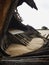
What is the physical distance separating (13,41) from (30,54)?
3211mm

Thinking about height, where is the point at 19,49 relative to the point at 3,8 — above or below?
below

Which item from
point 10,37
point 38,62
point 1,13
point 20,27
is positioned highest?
point 1,13

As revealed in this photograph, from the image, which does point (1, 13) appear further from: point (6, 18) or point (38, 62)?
point (38, 62)

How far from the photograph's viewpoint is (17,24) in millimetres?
10344

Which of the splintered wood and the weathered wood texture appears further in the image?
the splintered wood

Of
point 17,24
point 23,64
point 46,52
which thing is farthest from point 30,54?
point 17,24

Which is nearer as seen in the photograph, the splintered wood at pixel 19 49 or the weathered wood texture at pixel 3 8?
the weathered wood texture at pixel 3 8

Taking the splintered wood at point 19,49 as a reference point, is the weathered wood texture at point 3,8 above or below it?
above

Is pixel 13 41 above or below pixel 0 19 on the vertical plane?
below

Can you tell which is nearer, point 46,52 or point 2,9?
point 46,52

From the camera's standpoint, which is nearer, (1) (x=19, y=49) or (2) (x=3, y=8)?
(2) (x=3, y=8)

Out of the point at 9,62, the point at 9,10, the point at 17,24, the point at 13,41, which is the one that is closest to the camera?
the point at 9,62

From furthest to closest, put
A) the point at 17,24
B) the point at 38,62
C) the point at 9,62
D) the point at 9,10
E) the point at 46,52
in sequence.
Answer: the point at 17,24
the point at 9,10
the point at 46,52
the point at 9,62
the point at 38,62

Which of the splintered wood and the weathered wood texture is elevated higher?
the weathered wood texture
